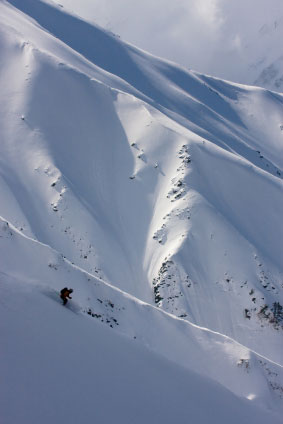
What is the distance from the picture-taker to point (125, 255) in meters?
44.1

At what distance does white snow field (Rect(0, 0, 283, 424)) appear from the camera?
7.36 m

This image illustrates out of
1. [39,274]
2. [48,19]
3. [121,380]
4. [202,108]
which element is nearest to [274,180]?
[202,108]

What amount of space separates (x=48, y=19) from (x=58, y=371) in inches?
3709

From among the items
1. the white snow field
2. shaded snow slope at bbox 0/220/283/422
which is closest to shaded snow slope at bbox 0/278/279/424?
the white snow field

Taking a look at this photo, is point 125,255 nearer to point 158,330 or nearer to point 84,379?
point 158,330

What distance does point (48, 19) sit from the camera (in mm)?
88688

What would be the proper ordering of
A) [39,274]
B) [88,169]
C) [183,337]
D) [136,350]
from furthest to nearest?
[88,169], [183,337], [39,274], [136,350]

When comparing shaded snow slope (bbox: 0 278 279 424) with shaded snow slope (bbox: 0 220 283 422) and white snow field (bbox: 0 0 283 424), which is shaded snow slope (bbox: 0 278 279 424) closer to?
white snow field (bbox: 0 0 283 424)

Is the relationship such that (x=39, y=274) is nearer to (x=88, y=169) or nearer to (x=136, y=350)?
(x=136, y=350)

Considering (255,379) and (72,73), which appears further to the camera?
(72,73)

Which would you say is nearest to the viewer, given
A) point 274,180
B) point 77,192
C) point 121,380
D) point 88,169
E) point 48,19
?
point 121,380

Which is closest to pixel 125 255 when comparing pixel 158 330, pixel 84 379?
pixel 158 330

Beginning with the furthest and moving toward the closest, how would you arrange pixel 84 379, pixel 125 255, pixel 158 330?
pixel 125 255 < pixel 158 330 < pixel 84 379

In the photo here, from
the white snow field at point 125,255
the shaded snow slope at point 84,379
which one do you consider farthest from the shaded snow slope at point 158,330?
the shaded snow slope at point 84,379
